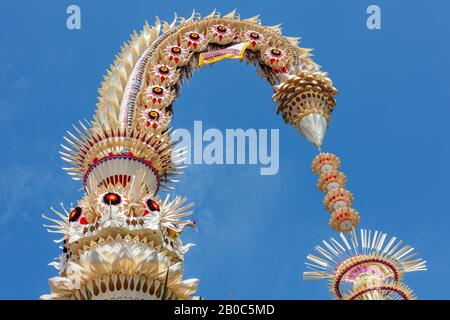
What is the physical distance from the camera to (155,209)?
16.0 meters

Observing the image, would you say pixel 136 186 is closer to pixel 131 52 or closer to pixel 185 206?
pixel 185 206

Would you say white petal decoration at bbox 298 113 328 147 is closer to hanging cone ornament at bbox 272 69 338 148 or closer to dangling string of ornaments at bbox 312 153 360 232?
hanging cone ornament at bbox 272 69 338 148

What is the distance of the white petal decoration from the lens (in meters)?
23.0

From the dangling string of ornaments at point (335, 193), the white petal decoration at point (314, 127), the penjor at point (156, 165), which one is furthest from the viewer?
the white petal decoration at point (314, 127)

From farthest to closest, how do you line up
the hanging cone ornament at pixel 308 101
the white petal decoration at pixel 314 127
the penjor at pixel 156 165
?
the hanging cone ornament at pixel 308 101 → the white petal decoration at pixel 314 127 → the penjor at pixel 156 165

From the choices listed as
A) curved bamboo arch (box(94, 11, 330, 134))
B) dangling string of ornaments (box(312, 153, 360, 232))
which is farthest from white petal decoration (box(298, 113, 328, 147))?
curved bamboo arch (box(94, 11, 330, 134))

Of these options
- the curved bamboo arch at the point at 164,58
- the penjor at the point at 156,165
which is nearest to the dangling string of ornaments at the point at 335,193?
the penjor at the point at 156,165

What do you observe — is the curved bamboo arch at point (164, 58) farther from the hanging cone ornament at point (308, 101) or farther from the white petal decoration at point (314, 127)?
the white petal decoration at point (314, 127)

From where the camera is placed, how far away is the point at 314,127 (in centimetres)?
2298

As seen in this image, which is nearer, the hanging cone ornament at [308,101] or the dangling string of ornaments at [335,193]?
the dangling string of ornaments at [335,193]

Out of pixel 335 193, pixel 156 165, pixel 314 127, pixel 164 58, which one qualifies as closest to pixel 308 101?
pixel 314 127

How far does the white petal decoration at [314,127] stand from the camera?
75.3 ft

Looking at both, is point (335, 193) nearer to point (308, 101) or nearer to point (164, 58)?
point (308, 101)
